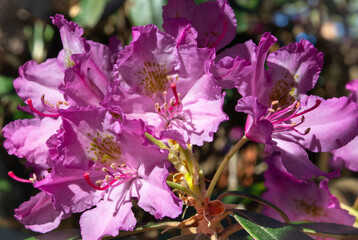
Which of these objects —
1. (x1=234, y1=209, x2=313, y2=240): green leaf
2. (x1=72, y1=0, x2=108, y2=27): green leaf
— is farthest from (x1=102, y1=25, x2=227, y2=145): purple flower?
(x1=72, y1=0, x2=108, y2=27): green leaf

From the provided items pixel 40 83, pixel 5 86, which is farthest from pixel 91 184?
pixel 5 86

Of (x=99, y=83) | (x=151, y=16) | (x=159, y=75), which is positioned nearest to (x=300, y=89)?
(x=159, y=75)

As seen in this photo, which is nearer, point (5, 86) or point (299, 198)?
point (299, 198)

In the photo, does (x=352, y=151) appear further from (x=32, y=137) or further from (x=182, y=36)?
(x=32, y=137)

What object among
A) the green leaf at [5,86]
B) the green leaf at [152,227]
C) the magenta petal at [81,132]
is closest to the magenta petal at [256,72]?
the magenta petal at [81,132]

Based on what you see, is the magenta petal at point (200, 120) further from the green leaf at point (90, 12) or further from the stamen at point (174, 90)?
the green leaf at point (90, 12)

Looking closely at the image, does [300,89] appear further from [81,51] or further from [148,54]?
[81,51]

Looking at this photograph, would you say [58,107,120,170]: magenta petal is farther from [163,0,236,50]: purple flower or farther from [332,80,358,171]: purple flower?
[332,80,358,171]: purple flower
